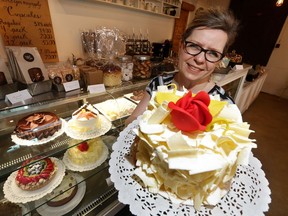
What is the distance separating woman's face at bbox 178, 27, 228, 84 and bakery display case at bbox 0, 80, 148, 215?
0.59m

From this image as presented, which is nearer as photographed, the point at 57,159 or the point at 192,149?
the point at 192,149

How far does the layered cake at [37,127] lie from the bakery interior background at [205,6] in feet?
2.56

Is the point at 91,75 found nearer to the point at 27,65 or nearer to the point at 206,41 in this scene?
the point at 27,65

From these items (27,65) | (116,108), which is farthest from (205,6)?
(27,65)

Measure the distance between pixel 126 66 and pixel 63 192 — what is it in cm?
106

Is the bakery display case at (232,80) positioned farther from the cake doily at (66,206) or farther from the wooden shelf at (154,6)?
the cake doily at (66,206)

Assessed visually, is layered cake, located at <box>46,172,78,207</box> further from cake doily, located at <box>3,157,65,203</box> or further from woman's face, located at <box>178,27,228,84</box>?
woman's face, located at <box>178,27,228,84</box>

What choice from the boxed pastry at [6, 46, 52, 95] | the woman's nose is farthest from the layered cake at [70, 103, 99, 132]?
the woman's nose

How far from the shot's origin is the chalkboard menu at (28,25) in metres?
1.18

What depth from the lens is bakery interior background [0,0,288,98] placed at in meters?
1.51

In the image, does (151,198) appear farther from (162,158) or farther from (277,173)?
(277,173)

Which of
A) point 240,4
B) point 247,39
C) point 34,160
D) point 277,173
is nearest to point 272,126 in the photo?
point 277,173

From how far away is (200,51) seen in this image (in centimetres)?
84

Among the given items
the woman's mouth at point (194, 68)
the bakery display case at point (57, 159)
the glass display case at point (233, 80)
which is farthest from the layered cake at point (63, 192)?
the glass display case at point (233, 80)
